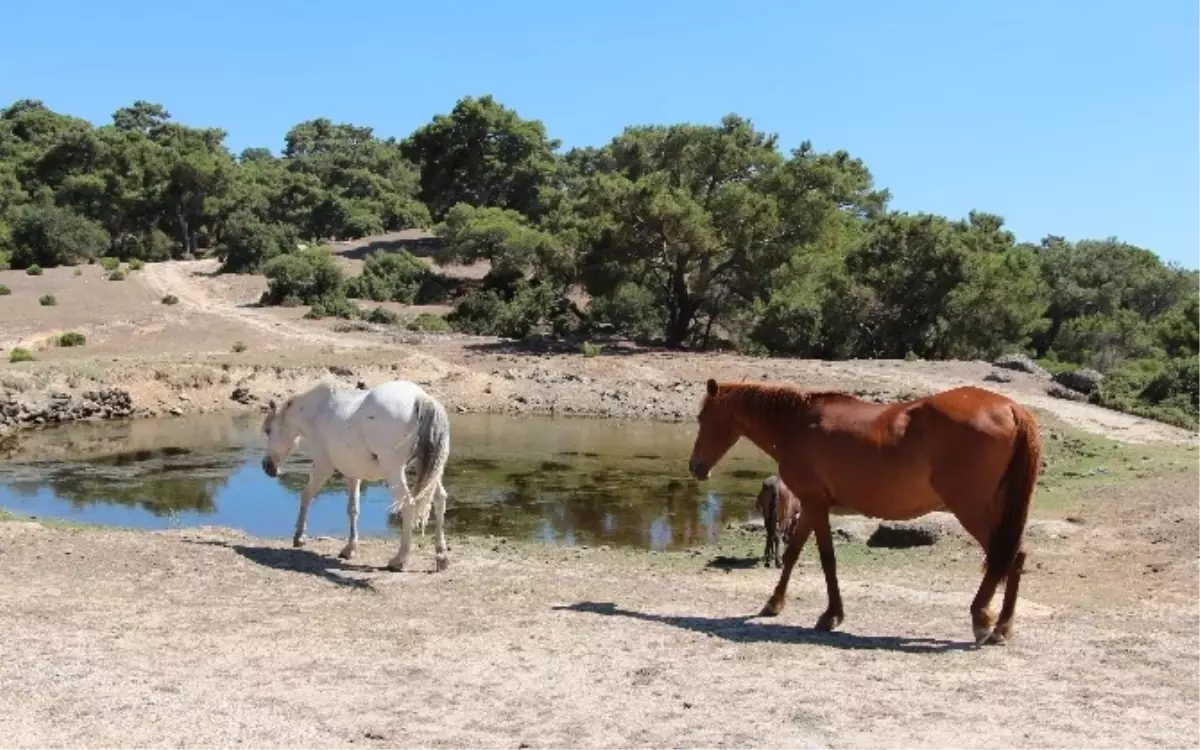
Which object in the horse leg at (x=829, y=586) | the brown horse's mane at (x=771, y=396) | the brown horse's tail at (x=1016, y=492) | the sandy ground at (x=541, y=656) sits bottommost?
the sandy ground at (x=541, y=656)

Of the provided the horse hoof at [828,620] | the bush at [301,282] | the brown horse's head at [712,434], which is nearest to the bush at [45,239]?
the bush at [301,282]

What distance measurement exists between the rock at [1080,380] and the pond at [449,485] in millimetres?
12735

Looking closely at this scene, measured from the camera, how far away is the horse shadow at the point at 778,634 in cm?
828

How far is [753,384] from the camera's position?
31.9 ft

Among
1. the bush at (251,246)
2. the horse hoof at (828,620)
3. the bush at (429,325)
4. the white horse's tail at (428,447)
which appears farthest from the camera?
the bush at (251,246)

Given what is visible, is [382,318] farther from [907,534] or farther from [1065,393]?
[907,534]

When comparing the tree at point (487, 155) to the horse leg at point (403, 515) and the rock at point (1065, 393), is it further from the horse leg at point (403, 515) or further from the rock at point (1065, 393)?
the horse leg at point (403, 515)

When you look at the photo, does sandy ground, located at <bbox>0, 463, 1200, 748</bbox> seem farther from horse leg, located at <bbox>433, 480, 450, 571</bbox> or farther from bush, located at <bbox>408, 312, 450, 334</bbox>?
bush, located at <bbox>408, 312, 450, 334</bbox>

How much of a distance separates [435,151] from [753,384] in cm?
7114

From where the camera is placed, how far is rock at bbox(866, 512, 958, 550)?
14.4m

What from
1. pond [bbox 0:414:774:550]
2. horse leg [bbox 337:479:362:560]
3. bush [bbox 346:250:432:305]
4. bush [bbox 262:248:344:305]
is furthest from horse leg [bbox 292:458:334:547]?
bush [bbox 346:250:432:305]

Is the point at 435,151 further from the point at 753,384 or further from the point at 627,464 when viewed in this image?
the point at 753,384

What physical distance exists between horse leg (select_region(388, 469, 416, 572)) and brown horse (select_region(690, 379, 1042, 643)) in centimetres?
310

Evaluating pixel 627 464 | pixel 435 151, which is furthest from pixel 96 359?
pixel 435 151
